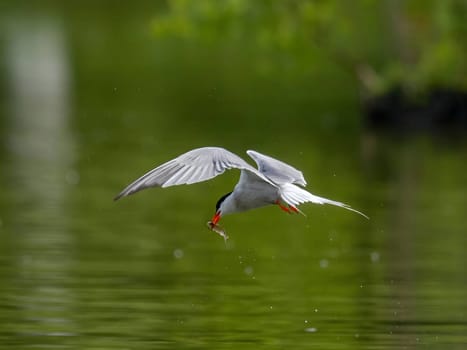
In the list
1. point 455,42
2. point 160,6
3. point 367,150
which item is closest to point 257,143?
point 367,150

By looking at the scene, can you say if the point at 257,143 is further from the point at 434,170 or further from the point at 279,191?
the point at 279,191

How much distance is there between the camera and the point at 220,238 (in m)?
16.9

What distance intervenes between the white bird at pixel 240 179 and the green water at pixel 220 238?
919 millimetres

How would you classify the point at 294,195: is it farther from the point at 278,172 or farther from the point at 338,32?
the point at 338,32

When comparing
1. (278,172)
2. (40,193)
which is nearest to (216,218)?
(278,172)

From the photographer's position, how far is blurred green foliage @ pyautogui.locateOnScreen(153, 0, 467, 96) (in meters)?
31.4

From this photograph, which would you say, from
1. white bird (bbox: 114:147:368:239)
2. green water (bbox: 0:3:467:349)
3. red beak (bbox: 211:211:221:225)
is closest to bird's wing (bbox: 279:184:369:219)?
white bird (bbox: 114:147:368:239)

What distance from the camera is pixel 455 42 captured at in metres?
32.2

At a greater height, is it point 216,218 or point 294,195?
point 294,195

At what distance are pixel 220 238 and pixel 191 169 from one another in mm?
6545

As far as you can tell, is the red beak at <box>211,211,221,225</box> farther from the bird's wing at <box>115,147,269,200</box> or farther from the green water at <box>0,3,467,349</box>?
the green water at <box>0,3,467,349</box>

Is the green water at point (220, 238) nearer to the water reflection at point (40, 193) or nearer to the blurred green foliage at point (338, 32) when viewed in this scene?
the water reflection at point (40, 193)

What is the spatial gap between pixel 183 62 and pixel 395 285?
111 ft

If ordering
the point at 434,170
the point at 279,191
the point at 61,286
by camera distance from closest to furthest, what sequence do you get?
the point at 279,191
the point at 61,286
the point at 434,170
